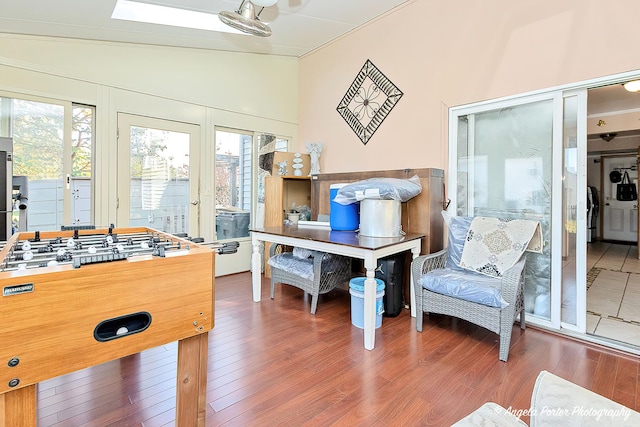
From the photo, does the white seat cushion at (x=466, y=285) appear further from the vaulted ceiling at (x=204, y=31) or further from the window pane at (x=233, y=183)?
the vaulted ceiling at (x=204, y=31)

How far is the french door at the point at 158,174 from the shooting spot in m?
3.55

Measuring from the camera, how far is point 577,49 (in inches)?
96.7

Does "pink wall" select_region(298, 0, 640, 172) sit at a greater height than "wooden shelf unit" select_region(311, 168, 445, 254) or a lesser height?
greater

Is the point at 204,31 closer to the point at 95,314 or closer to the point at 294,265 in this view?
the point at 294,265

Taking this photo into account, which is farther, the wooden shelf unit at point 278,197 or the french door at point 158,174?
the wooden shelf unit at point 278,197

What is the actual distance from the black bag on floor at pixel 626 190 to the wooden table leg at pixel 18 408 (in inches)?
404

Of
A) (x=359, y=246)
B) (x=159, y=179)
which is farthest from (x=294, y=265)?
(x=159, y=179)

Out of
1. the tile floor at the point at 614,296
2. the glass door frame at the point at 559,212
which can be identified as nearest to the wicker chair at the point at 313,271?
the glass door frame at the point at 559,212

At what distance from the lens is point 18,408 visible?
1.00 meters

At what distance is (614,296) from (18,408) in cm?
491

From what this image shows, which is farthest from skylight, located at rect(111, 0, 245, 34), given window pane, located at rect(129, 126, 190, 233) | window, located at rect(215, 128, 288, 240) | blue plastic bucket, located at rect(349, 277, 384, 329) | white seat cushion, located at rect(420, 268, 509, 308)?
white seat cushion, located at rect(420, 268, 509, 308)

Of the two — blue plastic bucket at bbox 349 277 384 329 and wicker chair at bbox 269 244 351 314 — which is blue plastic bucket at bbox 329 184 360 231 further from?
blue plastic bucket at bbox 349 277 384 329

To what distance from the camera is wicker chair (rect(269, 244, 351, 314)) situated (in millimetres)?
3039

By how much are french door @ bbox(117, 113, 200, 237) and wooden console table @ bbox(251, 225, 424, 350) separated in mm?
1316
